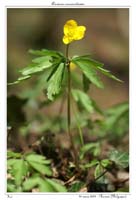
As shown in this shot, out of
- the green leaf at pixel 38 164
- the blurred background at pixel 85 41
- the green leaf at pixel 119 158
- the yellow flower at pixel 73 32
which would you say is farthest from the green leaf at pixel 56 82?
the blurred background at pixel 85 41

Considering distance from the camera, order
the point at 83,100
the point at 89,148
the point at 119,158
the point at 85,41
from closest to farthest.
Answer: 1. the point at 119,158
2. the point at 89,148
3. the point at 83,100
4. the point at 85,41

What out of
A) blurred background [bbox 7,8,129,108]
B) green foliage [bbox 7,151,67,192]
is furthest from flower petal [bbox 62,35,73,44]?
blurred background [bbox 7,8,129,108]

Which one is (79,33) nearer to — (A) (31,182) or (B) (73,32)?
(B) (73,32)

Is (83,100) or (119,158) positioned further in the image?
(83,100)

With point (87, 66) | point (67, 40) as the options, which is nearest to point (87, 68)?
point (87, 66)

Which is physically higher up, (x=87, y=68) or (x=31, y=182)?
(x=87, y=68)

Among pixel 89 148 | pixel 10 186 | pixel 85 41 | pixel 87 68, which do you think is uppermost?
pixel 85 41

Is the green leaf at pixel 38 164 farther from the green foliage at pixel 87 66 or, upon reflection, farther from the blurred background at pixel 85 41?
the blurred background at pixel 85 41
